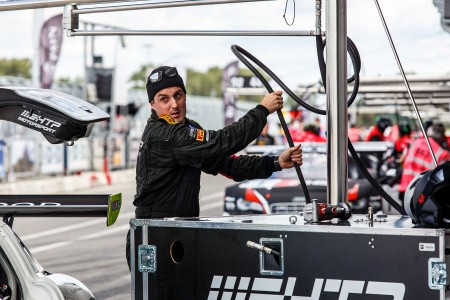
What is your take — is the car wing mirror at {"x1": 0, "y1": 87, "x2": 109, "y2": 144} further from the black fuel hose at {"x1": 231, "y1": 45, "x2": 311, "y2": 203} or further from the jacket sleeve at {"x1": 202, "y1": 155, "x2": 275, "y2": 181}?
the jacket sleeve at {"x1": 202, "y1": 155, "x2": 275, "y2": 181}

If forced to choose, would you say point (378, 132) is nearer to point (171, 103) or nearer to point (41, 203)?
point (171, 103)

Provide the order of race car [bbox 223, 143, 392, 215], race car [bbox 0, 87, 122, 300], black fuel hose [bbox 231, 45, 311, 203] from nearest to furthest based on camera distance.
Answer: race car [bbox 0, 87, 122, 300] → black fuel hose [bbox 231, 45, 311, 203] → race car [bbox 223, 143, 392, 215]

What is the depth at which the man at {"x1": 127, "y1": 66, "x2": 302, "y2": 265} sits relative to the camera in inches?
189

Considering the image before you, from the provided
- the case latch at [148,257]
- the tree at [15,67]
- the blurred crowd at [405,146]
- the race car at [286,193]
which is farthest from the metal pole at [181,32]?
the tree at [15,67]

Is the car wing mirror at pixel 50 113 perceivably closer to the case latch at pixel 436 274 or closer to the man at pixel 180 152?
the man at pixel 180 152

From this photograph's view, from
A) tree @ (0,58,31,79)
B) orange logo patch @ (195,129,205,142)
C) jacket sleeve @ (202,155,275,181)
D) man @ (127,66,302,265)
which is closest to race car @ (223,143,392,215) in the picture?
jacket sleeve @ (202,155,275,181)

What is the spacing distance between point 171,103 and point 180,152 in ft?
1.46

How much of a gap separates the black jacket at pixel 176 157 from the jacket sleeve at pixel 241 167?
0.38 m

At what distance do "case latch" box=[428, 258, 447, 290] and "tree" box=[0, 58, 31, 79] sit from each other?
126145mm

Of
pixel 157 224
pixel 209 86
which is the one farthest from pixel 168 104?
pixel 209 86

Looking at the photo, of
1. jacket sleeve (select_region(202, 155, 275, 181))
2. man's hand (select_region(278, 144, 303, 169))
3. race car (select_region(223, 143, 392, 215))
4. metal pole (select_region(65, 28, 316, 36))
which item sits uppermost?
metal pole (select_region(65, 28, 316, 36))

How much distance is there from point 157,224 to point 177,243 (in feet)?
0.46

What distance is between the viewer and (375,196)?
42.9 ft

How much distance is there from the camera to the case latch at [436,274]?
397 centimetres
